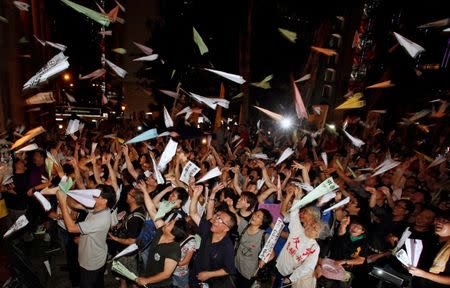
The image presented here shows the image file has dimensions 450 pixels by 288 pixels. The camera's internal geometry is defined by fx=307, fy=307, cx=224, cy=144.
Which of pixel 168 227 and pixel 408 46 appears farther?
pixel 408 46

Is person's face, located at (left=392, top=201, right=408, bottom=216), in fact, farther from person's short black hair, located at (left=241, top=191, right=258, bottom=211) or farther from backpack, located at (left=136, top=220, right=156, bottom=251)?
backpack, located at (left=136, top=220, right=156, bottom=251)

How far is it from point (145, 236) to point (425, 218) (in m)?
4.17

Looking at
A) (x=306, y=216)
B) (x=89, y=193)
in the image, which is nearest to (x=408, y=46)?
(x=306, y=216)

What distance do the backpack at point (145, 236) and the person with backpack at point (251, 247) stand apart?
1.24 meters

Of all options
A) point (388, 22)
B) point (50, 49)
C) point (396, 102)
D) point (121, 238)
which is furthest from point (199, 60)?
point (121, 238)

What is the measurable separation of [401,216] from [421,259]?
1.09 metres

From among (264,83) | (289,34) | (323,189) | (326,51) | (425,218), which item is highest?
(289,34)

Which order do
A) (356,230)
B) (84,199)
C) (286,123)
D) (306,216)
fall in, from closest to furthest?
1. (84,199)
2. (306,216)
3. (356,230)
4. (286,123)

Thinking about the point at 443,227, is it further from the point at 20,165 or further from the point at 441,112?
the point at 441,112

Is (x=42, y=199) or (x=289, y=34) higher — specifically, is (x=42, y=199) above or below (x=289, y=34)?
below

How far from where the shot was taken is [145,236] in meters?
4.25

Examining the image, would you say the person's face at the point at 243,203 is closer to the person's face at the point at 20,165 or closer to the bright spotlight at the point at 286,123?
the person's face at the point at 20,165

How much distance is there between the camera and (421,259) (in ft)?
13.7

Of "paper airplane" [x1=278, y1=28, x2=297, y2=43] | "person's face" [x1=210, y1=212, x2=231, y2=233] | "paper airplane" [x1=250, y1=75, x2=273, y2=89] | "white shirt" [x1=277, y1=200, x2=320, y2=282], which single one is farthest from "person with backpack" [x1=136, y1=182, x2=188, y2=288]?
"paper airplane" [x1=278, y1=28, x2=297, y2=43]
